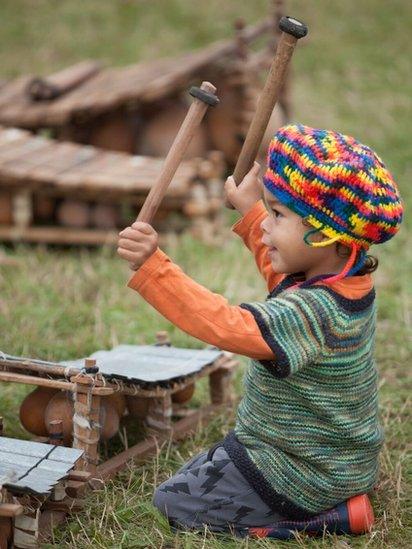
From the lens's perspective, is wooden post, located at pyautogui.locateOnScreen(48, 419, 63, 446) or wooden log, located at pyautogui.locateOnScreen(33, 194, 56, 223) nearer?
wooden post, located at pyautogui.locateOnScreen(48, 419, 63, 446)

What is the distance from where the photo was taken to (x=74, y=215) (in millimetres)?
6801

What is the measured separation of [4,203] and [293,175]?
4.42 m

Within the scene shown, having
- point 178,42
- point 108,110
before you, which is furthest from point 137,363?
point 178,42

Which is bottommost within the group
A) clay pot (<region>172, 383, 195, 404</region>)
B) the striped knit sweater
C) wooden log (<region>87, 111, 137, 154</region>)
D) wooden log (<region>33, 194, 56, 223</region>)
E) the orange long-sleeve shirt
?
wooden log (<region>33, 194, 56, 223</region>)

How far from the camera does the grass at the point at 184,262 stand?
312 centimetres

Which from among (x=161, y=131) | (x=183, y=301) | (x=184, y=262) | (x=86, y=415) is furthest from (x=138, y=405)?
(x=161, y=131)

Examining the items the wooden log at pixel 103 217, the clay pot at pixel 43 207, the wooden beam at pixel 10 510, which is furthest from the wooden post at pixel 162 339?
the clay pot at pixel 43 207

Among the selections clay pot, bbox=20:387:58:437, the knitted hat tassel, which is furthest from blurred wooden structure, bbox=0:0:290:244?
the knitted hat tassel

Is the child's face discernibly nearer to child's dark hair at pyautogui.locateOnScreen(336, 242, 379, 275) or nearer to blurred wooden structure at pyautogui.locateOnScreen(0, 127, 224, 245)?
child's dark hair at pyautogui.locateOnScreen(336, 242, 379, 275)

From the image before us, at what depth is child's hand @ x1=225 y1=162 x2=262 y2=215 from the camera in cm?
315

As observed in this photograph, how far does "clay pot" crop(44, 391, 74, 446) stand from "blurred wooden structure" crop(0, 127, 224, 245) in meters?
3.18

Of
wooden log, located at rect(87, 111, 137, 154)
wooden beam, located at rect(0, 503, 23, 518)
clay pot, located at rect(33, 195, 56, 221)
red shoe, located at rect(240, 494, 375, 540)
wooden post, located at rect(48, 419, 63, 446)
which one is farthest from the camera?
wooden log, located at rect(87, 111, 137, 154)

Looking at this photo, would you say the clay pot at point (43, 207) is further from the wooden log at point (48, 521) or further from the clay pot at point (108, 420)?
the wooden log at point (48, 521)

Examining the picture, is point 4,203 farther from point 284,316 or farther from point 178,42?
point 178,42
